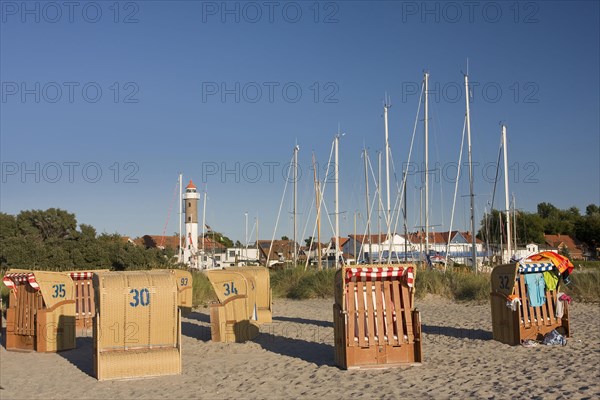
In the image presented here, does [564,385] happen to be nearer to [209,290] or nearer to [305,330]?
[305,330]

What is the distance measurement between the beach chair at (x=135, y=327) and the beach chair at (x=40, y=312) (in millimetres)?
3747

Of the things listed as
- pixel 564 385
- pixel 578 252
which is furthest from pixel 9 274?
pixel 578 252

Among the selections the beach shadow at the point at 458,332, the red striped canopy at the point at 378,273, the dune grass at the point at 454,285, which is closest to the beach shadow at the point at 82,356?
the red striped canopy at the point at 378,273

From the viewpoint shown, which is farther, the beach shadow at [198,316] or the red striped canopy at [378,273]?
the beach shadow at [198,316]

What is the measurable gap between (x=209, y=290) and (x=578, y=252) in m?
76.0

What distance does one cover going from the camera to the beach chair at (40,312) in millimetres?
15547

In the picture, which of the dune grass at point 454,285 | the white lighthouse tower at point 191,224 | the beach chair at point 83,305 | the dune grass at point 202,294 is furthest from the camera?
the white lighthouse tower at point 191,224

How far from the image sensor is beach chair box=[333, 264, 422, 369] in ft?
39.3

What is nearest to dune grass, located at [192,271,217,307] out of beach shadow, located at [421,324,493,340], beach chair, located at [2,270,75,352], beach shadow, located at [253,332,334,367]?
beach shadow, located at [253,332,334,367]

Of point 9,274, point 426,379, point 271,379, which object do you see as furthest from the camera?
point 9,274

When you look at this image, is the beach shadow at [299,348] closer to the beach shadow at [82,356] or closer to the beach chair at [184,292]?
the beach shadow at [82,356]

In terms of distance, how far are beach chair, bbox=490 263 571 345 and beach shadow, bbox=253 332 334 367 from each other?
12.3 feet

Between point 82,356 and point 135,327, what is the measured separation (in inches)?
133

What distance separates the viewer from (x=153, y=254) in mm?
49781
